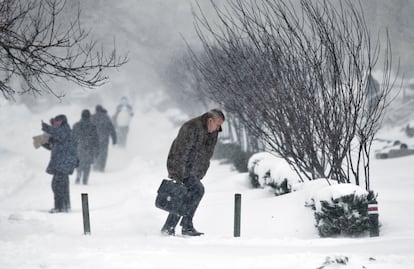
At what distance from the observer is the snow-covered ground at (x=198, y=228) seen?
4.97 metres

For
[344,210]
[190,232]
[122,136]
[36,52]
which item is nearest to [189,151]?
[190,232]

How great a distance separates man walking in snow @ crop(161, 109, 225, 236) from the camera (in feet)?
22.2

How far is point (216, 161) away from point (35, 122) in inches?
639

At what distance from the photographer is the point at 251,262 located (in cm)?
487

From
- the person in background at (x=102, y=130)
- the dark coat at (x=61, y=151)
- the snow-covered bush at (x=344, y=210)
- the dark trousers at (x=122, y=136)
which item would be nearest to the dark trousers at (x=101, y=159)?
the person in background at (x=102, y=130)

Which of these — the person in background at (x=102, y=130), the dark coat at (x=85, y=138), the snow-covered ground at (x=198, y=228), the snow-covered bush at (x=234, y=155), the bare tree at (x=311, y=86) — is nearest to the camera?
the snow-covered ground at (x=198, y=228)

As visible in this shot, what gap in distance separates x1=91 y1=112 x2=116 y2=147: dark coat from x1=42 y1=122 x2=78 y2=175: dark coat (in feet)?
20.3

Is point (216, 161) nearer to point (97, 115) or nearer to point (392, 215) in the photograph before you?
point (97, 115)

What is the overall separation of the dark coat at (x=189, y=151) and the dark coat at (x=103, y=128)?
32.4ft

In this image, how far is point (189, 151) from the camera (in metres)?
6.80

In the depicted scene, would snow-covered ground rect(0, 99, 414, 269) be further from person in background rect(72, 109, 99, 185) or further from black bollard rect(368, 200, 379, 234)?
person in background rect(72, 109, 99, 185)

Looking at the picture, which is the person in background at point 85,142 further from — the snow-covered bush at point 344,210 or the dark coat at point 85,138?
the snow-covered bush at point 344,210

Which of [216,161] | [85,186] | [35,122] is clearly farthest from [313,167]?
[35,122]

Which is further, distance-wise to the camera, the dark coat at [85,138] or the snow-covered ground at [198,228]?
the dark coat at [85,138]
